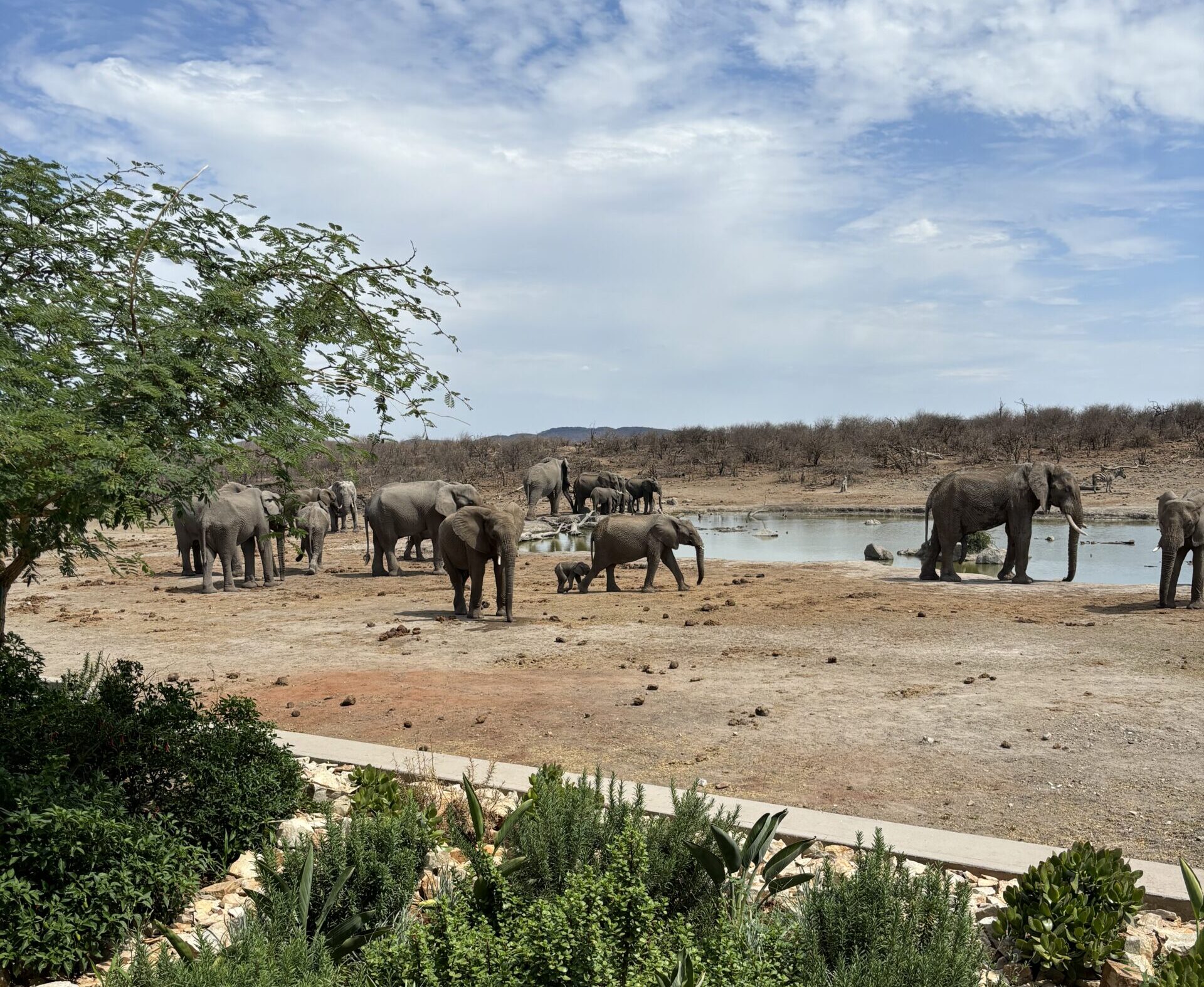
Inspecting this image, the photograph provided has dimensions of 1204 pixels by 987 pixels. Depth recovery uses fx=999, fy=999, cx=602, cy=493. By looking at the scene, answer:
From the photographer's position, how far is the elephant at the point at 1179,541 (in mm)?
14844

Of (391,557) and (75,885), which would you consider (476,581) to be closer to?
(391,557)

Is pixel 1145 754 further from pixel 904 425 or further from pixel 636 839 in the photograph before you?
pixel 904 425

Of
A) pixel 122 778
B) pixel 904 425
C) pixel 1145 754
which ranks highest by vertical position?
pixel 904 425

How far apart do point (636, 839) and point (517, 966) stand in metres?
0.66

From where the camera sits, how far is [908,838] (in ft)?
16.7

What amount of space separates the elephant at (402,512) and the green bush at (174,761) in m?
15.7

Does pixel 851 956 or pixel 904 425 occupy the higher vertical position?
pixel 904 425

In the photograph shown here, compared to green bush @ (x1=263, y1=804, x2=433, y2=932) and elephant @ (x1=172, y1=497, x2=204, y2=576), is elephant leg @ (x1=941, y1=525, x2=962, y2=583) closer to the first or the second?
elephant @ (x1=172, y1=497, x2=204, y2=576)

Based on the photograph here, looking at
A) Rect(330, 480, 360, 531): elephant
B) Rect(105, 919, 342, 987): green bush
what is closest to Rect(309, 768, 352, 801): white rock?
Rect(105, 919, 342, 987): green bush

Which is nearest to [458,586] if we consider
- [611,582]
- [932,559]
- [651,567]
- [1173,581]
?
[611,582]

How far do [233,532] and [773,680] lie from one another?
506 inches

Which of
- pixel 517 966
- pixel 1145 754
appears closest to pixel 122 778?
pixel 517 966

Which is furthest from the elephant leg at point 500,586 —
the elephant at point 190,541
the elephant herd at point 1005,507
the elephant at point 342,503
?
the elephant at point 342,503

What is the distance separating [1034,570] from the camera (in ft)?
73.5
